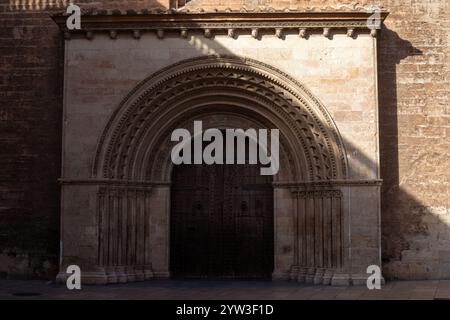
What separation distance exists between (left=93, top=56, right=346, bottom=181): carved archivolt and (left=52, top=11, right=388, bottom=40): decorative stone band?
64 centimetres

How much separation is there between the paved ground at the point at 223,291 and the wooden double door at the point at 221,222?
717 millimetres

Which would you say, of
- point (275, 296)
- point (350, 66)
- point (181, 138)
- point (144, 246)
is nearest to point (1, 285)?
point (144, 246)

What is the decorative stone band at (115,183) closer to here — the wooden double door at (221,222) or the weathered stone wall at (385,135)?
the wooden double door at (221,222)

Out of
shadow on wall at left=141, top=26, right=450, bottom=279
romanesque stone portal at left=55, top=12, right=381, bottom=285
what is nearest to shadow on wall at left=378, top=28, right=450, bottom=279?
shadow on wall at left=141, top=26, right=450, bottom=279

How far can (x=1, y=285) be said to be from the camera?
13.5 meters

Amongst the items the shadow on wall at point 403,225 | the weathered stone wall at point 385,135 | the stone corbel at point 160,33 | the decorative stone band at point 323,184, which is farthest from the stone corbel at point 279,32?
the decorative stone band at point 323,184

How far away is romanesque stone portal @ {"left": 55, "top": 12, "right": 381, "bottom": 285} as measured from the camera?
44.2ft

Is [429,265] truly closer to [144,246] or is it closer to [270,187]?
[270,187]

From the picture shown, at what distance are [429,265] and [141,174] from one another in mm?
5989

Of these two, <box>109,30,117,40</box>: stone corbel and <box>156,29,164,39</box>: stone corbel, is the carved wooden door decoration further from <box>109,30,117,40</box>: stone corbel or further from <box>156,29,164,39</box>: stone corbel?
<box>109,30,117,40</box>: stone corbel

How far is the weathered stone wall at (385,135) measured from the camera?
46.0 feet

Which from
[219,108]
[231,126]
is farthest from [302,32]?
[231,126]

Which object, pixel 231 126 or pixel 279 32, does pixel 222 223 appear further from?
pixel 279 32

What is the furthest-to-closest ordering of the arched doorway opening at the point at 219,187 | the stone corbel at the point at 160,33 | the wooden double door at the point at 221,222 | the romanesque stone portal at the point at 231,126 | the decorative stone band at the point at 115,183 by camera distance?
the wooden double door at the point at 221,222 < the stone corbel at the point at 160,33 < the decorative stone band at the point at 115,183 < the arched doorway opening at the point at 219,187 < the romanesque stone portal at the point at 231,126
